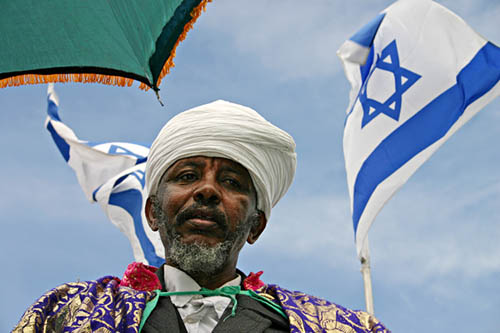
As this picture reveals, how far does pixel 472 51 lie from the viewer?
6633 mm

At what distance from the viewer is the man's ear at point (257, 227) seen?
10.7ft

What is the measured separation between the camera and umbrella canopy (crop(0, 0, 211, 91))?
2.12 m

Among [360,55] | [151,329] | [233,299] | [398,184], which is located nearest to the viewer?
[151,329]

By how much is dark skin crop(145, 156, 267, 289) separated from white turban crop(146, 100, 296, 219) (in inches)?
1.8

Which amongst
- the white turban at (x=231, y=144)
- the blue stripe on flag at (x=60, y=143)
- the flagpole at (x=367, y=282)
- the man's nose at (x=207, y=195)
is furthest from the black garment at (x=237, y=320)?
the blue stripe on flag at (x=60, y=143)

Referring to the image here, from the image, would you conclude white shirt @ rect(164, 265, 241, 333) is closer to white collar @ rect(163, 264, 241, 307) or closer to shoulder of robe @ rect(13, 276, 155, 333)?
white collar @ rect(163, 264, 241, 307)

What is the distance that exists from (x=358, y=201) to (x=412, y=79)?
1395mm

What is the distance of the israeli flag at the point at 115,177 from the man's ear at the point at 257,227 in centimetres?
440

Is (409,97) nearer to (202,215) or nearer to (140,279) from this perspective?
(202,215)

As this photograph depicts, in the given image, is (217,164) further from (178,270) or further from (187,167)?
(178,270)

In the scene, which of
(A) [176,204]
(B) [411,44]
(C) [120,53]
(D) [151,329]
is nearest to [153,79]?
(C) [120,53]

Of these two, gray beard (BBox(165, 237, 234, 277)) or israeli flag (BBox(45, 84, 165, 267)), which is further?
israeli flag (BBox(45, 84, 165, 267))

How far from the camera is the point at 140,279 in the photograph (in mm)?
2957

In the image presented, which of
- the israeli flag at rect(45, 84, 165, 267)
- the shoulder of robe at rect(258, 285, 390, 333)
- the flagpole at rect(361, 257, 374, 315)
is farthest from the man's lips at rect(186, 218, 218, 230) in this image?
the israeli flag at rect(45, 84, 165, 267)
